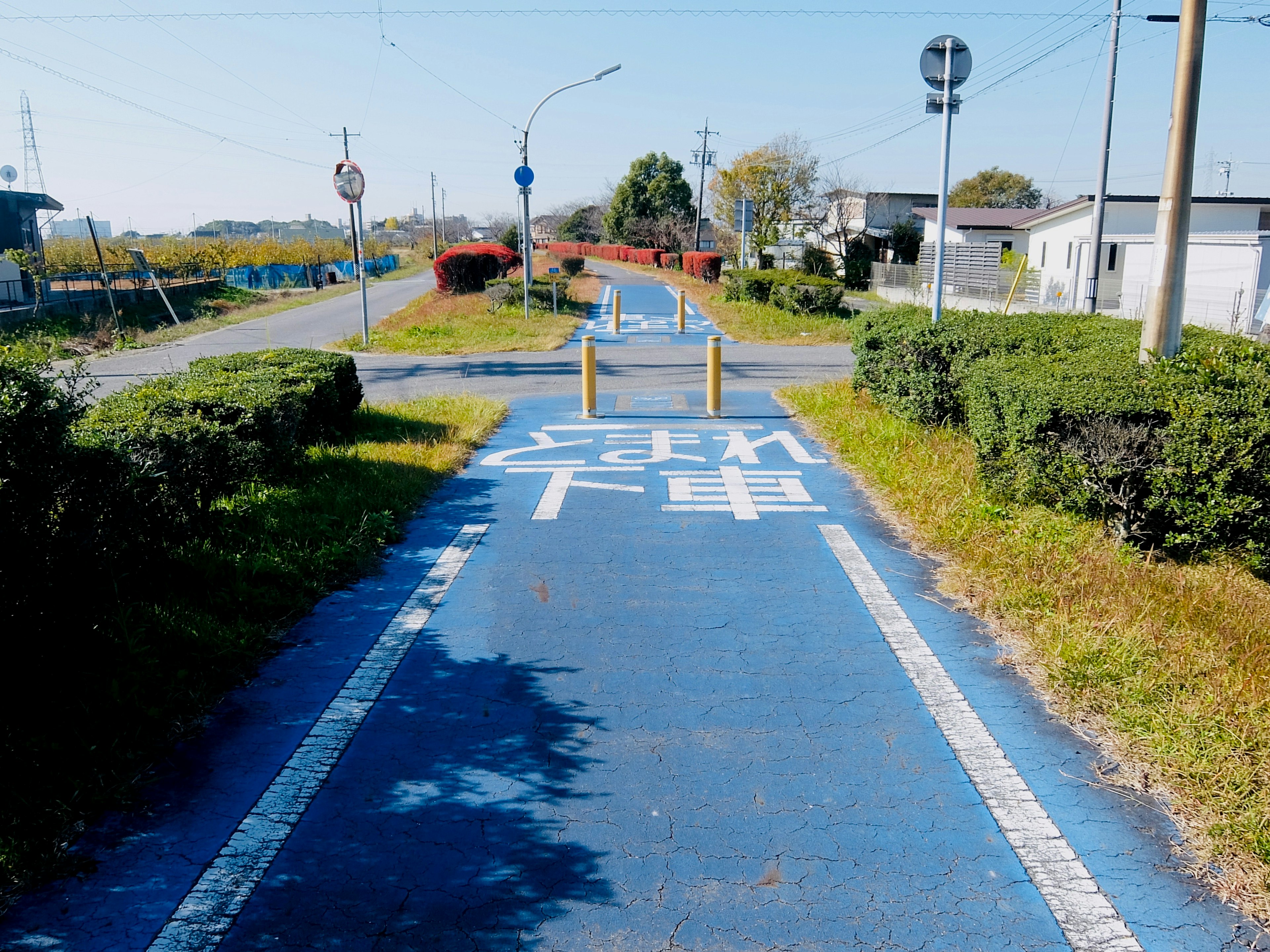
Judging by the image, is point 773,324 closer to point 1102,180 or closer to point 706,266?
point 1102,180

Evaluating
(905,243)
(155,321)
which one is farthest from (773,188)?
(155,321)

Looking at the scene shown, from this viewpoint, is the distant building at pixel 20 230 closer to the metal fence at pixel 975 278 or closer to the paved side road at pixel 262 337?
the paved side road at pixel 262 337

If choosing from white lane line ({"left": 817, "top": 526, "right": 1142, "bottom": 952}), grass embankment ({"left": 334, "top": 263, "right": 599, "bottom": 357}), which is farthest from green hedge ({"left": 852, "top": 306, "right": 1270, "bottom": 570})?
grass embankment ({"left": 334, "top": 263, "right": 599, "bottom": 357})

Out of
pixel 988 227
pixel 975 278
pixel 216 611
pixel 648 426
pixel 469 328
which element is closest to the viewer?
pixel 216 611

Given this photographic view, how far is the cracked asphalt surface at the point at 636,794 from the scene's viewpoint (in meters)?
3.25

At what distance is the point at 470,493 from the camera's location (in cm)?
903

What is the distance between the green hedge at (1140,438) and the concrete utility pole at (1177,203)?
238 mm

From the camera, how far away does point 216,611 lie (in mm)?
5621

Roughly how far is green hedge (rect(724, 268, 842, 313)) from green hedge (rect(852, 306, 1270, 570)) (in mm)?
17836

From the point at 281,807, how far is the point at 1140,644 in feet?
13.9

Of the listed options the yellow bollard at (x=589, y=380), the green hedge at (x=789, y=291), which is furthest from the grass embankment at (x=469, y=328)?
the yellow bollard at (x=589, y=380)

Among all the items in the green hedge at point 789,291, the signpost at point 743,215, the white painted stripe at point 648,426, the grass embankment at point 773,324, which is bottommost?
the white painted stripe at point 648,426

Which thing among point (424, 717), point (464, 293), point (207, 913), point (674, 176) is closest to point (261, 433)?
point (424, 717)

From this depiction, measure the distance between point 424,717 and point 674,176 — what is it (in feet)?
237
